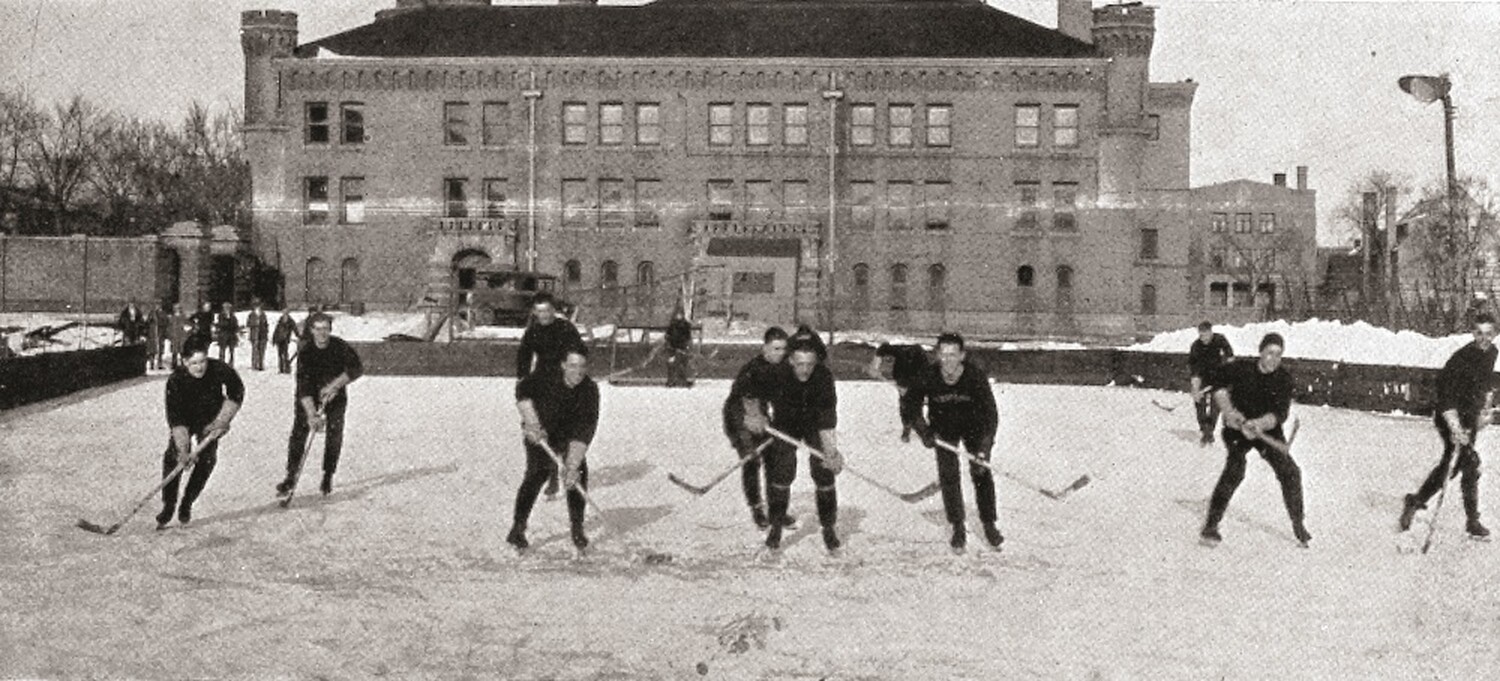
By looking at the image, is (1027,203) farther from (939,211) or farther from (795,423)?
(795,423)

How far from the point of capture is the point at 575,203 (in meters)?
53.4

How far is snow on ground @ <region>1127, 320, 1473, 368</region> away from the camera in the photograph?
24.6 metres

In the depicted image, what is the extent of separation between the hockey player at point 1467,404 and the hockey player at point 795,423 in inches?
198

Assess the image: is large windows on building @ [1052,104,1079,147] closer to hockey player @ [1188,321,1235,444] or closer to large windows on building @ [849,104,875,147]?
large windows on building @ [849,104,875,147]

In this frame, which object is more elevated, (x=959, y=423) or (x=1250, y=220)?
(x=1250, y=220)

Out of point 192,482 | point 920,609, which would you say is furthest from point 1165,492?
point 192,482

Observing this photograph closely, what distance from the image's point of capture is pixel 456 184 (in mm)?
53812

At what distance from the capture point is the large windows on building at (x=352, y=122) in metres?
53.6

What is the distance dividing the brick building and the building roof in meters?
0.26

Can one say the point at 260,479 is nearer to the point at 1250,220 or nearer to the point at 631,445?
the point at 631,445

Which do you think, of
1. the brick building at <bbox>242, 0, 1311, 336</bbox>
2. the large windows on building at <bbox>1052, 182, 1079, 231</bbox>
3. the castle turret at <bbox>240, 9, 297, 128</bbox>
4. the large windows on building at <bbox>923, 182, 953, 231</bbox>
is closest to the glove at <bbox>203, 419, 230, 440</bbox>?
the brick building at <bbox>242, 0, 1311, 336</bbox>

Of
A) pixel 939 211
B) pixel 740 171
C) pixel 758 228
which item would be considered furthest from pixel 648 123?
pixel 939 211

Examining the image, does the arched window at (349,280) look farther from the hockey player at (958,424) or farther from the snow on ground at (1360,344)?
the hockey player at (958,424)

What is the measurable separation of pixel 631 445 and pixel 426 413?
554 cm
